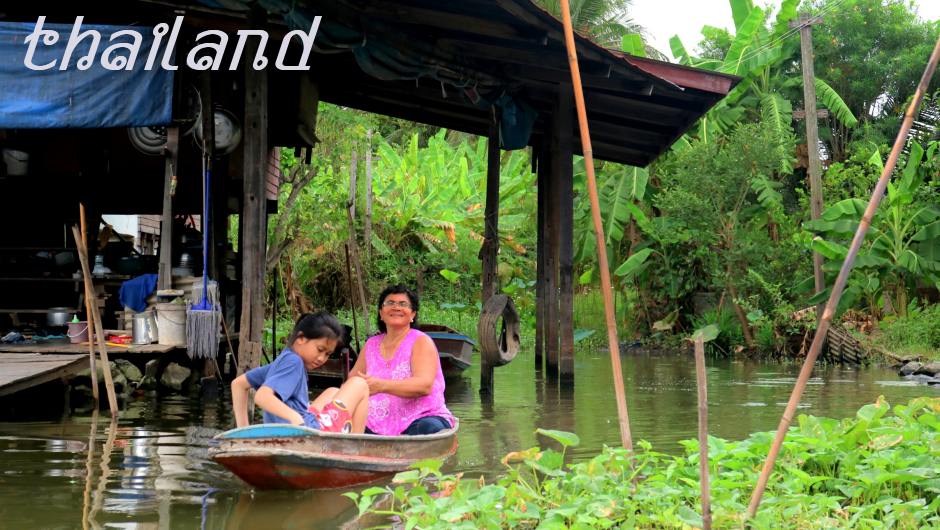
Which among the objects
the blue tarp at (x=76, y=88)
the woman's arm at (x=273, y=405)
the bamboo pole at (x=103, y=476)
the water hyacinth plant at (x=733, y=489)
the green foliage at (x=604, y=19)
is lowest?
the bamboo pole at (x=103, y=476)

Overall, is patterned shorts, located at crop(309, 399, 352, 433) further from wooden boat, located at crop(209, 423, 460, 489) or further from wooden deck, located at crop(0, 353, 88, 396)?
wooden deck, located at crop(0, 353, 88, 396)

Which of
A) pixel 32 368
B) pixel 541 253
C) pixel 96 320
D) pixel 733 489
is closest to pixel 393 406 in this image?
pixel 733 489

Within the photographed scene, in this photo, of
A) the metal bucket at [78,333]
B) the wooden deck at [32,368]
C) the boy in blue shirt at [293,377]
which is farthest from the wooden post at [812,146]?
the boy in blue shirt at [293,377]

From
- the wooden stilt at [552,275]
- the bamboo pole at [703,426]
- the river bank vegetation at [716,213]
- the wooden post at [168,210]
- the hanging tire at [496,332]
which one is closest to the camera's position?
the bamboo pole at [703,426]

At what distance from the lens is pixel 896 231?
1591cm

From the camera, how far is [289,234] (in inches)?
757

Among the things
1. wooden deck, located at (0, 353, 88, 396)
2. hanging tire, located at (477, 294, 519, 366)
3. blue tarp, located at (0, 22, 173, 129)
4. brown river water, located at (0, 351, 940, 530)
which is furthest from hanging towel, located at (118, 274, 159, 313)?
hanging tire, located at (477, 294, 519, 366)

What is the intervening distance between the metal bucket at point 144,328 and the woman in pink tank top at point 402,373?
3.68 metres

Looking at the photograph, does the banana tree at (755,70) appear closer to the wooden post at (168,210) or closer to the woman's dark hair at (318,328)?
the wooden post at (168,210)

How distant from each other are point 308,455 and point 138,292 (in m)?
5.10

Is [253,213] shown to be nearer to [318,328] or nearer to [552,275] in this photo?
[318,328]

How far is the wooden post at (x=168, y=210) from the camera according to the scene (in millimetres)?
9320

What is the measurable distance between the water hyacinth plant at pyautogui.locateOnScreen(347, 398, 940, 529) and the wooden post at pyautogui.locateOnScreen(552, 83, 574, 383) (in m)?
5.03

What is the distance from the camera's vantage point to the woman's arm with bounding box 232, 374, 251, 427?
18.2 feet
